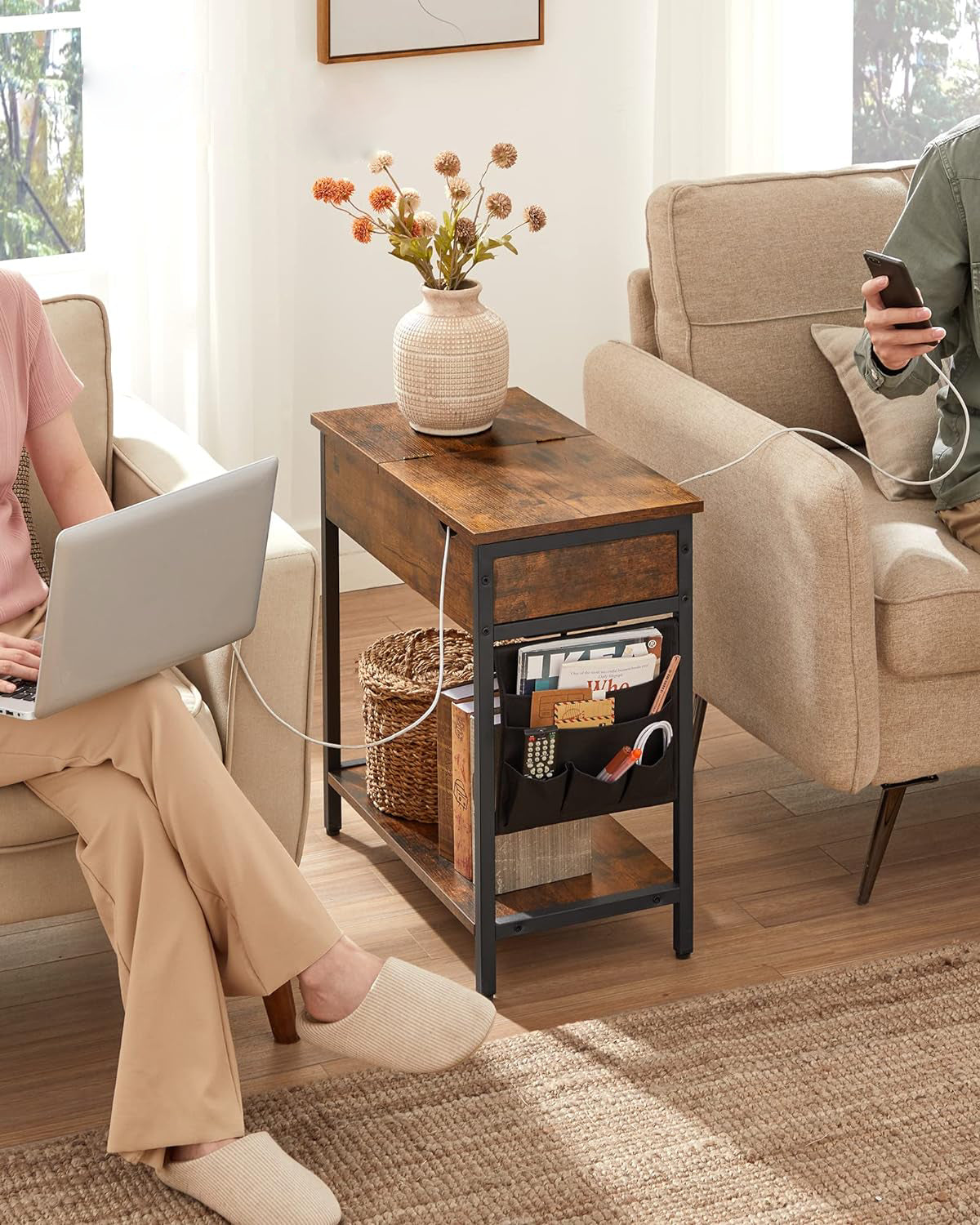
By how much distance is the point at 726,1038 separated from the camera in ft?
6.90

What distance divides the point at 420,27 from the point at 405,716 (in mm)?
1539

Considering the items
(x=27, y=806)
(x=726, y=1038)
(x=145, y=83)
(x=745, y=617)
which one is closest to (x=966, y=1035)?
(x=726, y=1038)

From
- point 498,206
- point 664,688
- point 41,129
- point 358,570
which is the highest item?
point 41,129

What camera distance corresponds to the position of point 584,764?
2186 millimetres

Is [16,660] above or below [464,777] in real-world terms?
above

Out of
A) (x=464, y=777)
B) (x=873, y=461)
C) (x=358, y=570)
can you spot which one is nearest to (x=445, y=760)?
(x=464, y=777)

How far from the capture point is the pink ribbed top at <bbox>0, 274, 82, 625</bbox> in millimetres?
2051

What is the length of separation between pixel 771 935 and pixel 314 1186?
804 mm

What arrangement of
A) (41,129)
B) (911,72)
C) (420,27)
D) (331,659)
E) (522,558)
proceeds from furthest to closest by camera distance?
(911,72)
(420,27)
(41,129)
(331,659)
(522,558)

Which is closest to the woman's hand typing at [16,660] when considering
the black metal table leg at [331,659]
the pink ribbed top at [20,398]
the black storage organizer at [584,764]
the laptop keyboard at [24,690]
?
the laptop keyboard at [24,690]

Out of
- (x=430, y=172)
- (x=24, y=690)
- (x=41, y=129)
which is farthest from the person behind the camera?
(x=430, y=172)

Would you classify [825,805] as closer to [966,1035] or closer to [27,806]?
[966,1035]

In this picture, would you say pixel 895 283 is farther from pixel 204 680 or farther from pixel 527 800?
pixel 204 680

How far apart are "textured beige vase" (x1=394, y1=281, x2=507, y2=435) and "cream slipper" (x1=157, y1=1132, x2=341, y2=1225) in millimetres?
970
